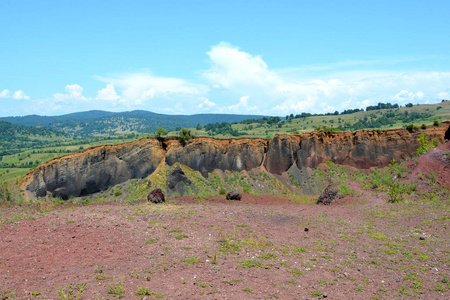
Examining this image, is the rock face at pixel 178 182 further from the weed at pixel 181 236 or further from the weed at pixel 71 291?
the weed at pixel 71 291

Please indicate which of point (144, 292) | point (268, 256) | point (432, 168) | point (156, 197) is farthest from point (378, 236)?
point (432, 168)

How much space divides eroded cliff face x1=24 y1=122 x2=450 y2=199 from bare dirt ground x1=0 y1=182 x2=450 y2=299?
18816mm

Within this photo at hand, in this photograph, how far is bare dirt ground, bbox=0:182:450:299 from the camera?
10.6m

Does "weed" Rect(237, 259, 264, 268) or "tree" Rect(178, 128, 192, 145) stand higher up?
"tree" Rect(178, 128, 192, 145)

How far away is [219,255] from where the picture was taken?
13.4 meters

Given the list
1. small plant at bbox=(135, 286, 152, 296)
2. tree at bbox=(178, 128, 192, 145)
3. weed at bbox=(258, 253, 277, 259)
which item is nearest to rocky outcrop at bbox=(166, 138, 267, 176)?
tree at bbox=(178, 128, 192, 145)

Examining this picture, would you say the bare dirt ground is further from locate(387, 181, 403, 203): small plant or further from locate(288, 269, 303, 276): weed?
locate(387, 181, 403, 203): small plant

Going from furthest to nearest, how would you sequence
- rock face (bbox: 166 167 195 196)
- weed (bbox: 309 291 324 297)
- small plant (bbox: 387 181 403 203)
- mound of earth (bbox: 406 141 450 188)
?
1. rock face (bbox: 166 167 195 196)
2. mound of earth (bbox: 406 141 450 188)
3. small plant (bbox: 387 181 403 203)
4. weed (bbox: 309 291 324 297)

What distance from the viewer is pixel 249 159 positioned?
46.9m

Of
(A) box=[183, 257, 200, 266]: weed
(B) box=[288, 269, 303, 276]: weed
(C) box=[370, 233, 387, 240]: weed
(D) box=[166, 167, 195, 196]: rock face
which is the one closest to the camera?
(B) box=[288, 269, 303, 276]: weed

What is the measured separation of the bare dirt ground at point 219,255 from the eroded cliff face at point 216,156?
18.8 metres

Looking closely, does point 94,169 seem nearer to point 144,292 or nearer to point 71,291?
point 71,291

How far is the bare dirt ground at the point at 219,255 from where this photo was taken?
1056 centimetres

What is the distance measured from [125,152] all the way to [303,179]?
974 inches
